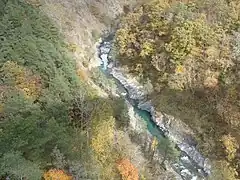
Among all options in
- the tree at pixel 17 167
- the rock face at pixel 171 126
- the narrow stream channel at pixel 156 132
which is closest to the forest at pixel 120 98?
the tree at pixel 17 167

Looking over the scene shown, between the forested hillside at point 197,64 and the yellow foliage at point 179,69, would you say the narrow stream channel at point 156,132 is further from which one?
the yellow foliage at point 179,69

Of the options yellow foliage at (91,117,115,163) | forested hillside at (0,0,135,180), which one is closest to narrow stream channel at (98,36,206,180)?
forested hillside at (0,0,135,180)

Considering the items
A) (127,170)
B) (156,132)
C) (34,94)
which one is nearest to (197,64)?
(156,132)

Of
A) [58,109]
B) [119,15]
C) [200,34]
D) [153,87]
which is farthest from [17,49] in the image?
[119,15]

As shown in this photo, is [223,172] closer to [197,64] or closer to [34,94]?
[197,64]

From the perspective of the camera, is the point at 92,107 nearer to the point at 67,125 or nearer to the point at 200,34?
the point at 67,125

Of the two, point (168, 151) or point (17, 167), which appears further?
point (168, 151)

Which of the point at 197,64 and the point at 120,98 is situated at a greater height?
the point at 197,64
